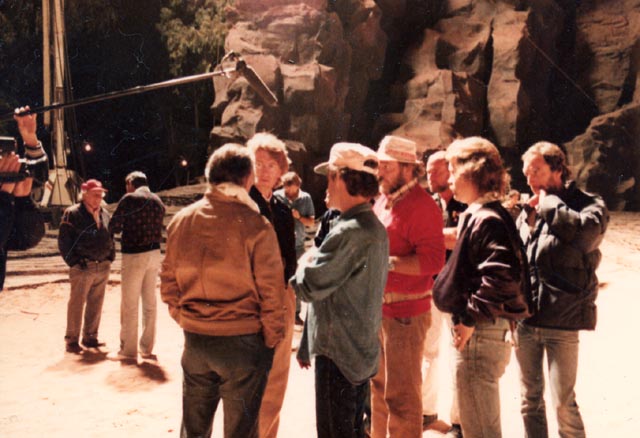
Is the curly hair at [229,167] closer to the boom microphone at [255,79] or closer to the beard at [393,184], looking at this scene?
the beard at [393,184]

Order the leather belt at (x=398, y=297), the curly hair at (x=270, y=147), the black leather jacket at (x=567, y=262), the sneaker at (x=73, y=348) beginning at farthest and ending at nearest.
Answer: the sneaker at (x=73, y=348) < the curly hair at (x=270, y=147) < the leather belt at (x=398, y=297) < the black leather jacket at (x=567, y=262)

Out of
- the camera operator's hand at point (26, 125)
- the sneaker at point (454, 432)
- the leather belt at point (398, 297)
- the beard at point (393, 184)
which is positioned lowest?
the sneaker at point (454, 432)

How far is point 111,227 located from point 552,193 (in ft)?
14.9

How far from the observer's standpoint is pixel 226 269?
8.91 ft

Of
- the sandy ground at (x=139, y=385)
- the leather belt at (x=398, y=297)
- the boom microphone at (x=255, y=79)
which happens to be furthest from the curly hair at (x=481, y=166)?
the sandy ground at (x=139, y=385)

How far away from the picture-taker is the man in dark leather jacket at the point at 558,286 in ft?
10.6

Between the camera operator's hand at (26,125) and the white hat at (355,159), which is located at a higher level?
the camera operator's hand at (26,125)

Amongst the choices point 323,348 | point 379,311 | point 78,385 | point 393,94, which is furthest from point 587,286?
point 393,94

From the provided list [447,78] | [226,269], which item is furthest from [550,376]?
[447,78]

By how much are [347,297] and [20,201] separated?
2031 mm

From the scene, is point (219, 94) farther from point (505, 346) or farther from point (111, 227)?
point (505, 346)

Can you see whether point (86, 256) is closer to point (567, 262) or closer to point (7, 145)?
→ point (7, 145)

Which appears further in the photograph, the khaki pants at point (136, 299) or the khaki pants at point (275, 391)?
the khaki pants at point (136, 299)

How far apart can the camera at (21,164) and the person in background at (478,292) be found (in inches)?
95.2
